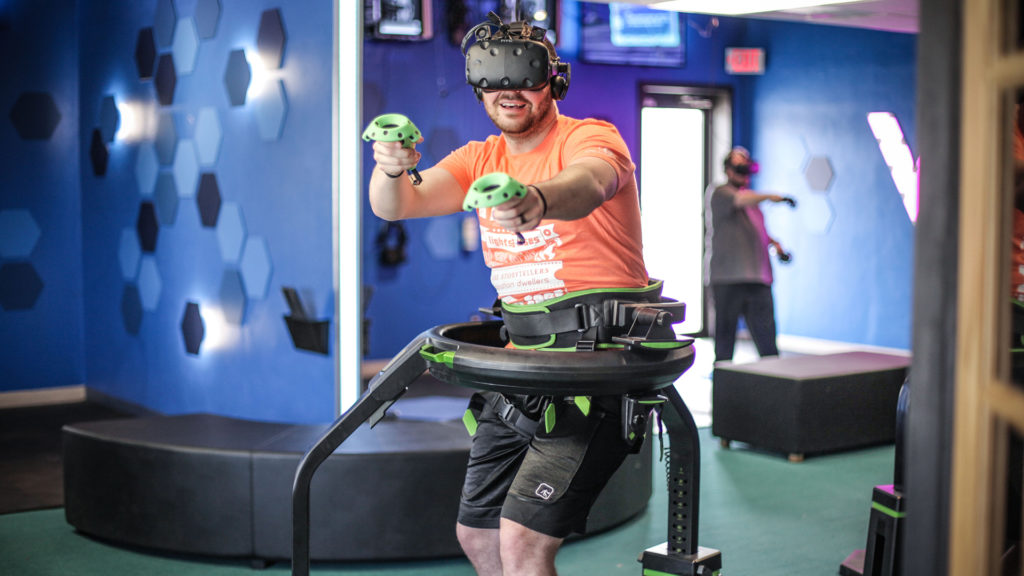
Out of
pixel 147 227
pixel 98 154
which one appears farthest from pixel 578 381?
pixel 98 154

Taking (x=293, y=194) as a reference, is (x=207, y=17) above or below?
above

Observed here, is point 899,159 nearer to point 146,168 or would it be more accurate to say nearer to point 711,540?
point 711,540

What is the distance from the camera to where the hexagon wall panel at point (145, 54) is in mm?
4590

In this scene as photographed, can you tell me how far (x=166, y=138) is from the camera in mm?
4512

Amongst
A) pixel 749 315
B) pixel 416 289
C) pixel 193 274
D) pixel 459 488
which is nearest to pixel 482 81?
pixel 459 488

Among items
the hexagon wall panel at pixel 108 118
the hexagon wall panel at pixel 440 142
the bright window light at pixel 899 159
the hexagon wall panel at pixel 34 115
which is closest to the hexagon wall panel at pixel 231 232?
the hexagon wall panel at pixel 108 118

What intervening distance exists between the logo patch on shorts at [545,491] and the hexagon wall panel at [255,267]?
2185mm

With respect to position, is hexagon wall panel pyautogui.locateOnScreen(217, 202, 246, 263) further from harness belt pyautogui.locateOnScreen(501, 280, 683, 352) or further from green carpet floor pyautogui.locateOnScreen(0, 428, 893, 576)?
harness belt pyautogui.locateOnScreen(501, 280, 683, 352)

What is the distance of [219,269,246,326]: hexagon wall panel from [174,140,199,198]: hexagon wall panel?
0.46 m

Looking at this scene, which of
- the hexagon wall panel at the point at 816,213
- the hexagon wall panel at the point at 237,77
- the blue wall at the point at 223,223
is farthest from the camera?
the hexagon wall panel at the point at 816,213

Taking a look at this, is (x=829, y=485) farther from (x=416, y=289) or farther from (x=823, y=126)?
(x=823, y=126)

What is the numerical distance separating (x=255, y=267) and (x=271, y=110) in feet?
1.98

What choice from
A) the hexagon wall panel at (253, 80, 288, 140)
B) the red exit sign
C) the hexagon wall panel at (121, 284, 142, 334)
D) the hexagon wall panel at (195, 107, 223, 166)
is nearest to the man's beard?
the hexagon wall panel at (253, 80, 288, 140)

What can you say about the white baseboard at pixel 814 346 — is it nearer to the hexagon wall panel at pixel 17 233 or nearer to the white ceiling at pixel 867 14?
the white ceiling at pixel 867 14
